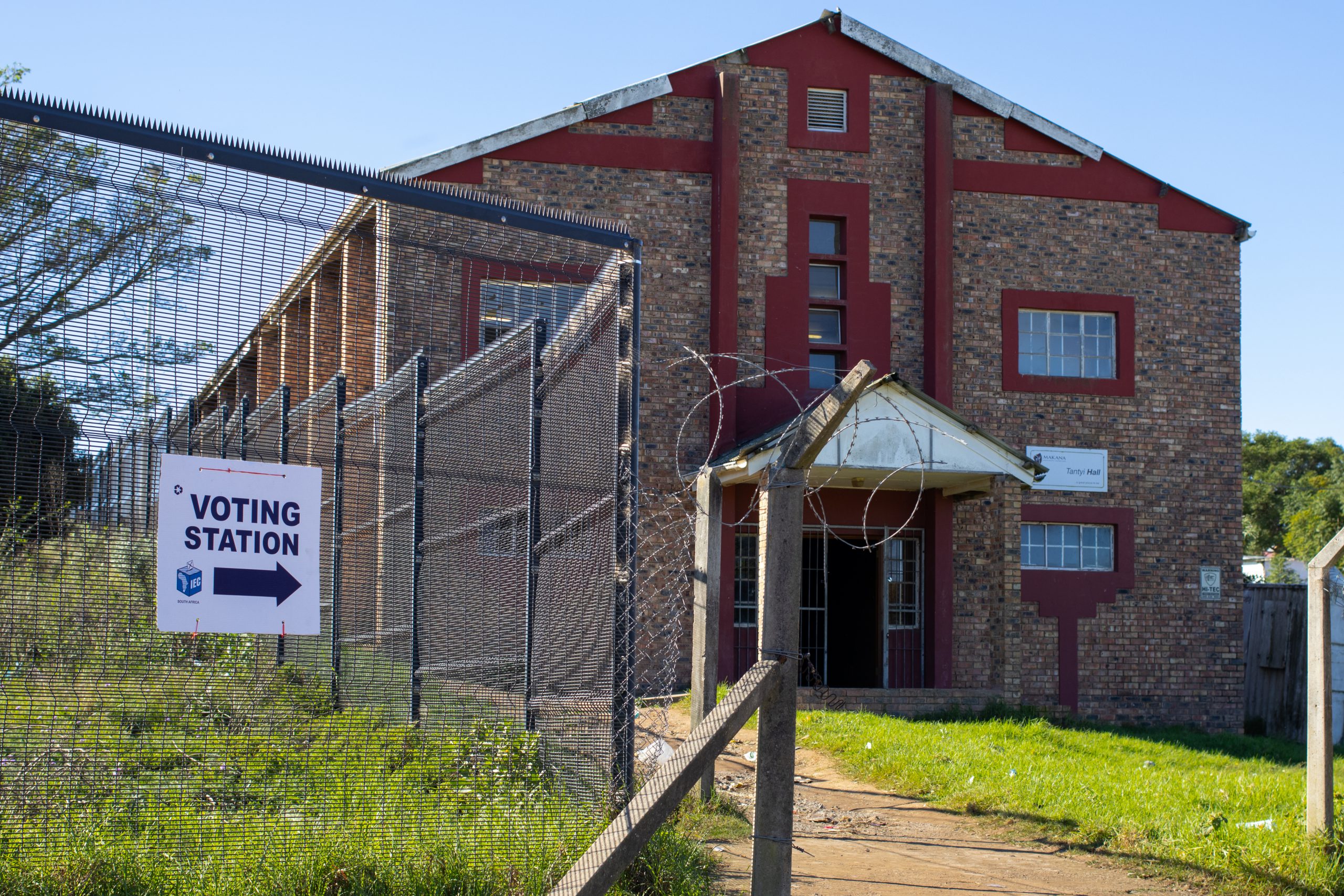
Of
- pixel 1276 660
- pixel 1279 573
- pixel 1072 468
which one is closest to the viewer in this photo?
pixel 1072 468

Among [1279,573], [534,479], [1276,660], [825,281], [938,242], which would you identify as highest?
[938,242]

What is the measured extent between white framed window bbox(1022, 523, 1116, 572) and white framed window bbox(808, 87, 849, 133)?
20.1 ft

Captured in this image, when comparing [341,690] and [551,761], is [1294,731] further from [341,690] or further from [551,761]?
[341,690]

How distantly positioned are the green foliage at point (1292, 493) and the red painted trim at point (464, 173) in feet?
142

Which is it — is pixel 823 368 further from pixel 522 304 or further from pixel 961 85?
pixel 522 304

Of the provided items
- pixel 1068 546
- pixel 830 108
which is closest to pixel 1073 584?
pixel 1068 546

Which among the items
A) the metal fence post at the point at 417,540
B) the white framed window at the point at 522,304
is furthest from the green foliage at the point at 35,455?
the white framed window at the point at 522,304

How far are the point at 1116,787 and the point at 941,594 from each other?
6.50 meters

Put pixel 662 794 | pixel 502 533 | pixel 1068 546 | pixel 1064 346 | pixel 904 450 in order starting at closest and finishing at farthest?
pixel 662 794 < pixel 502 533 < pixel 904 450 < pixel 1068 546 < pixel 1064 346

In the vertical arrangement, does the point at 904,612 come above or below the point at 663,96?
below

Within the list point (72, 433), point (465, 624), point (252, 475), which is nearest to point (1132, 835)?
point (465, 624)

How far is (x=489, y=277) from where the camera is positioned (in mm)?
5406

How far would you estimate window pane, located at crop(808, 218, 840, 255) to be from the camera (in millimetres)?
15922

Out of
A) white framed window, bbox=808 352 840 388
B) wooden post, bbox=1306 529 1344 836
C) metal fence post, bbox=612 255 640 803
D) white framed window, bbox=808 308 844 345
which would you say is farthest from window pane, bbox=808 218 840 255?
metal fence post, bbox=612 255 640 803
